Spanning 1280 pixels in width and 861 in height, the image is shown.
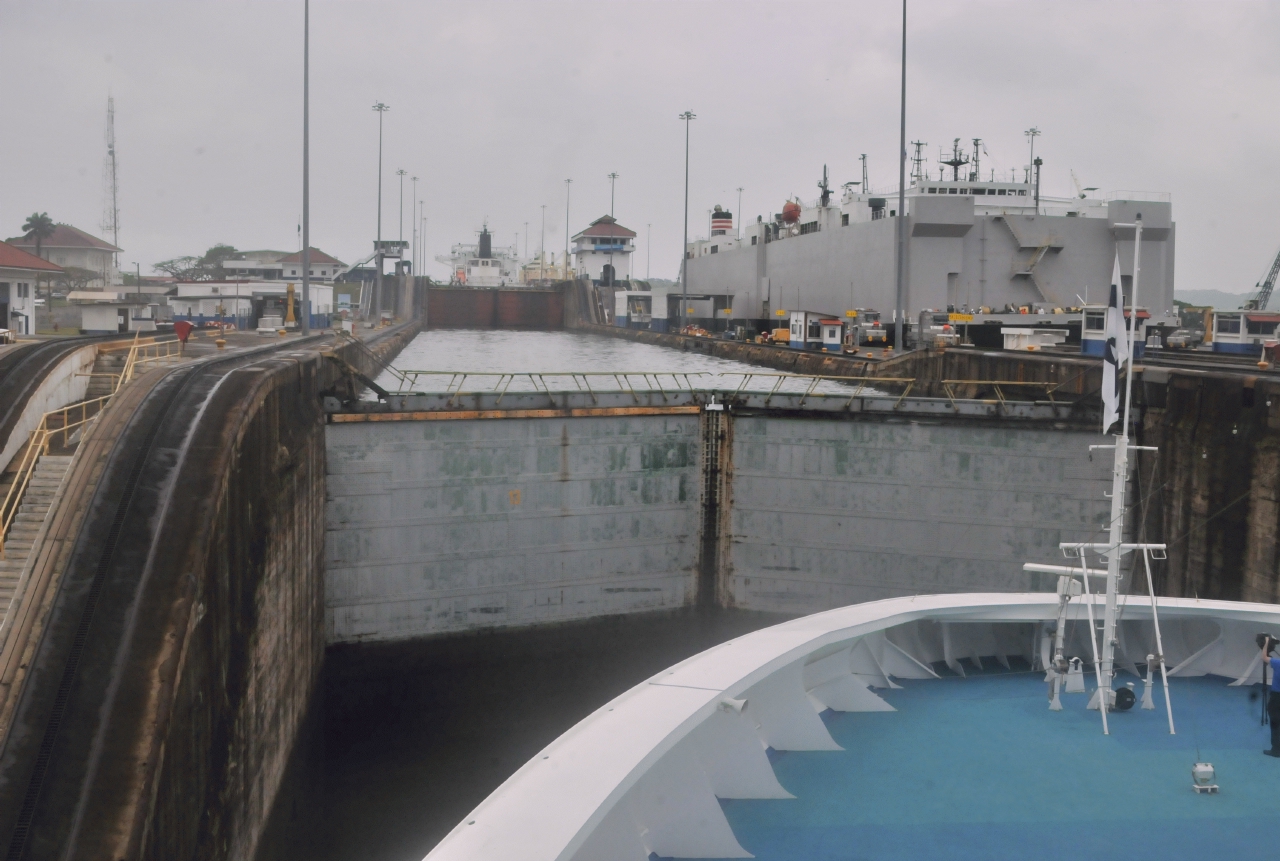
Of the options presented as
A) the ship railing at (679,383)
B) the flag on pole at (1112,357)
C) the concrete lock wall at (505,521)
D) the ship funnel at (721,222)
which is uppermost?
the ship funnel at (721,222)

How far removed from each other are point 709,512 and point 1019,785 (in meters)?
13.0

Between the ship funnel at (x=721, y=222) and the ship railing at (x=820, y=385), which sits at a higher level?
the ship funnel at (x=721, y=222)

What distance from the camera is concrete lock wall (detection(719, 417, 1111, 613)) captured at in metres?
18.8

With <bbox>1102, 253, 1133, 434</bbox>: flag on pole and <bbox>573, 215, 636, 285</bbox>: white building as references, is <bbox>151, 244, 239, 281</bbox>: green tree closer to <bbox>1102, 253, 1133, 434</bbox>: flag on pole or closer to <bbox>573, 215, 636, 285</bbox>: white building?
<bbox>573, 215, 636, 285</bbox>: white building

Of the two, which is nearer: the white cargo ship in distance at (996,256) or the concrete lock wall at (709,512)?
the concrete lock wall at (709,512)

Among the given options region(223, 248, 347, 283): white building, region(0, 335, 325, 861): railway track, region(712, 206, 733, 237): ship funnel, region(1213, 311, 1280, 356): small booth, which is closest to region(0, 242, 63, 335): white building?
region(0, 335, 325, 861): railway track

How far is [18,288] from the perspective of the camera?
32.4m

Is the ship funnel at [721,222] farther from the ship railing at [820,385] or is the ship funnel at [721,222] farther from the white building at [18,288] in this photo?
the white building at [18,288]

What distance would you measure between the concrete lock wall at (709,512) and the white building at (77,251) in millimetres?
81416

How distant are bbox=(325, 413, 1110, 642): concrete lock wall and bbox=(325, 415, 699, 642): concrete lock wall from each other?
0.03 m

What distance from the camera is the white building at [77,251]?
90.0 meters

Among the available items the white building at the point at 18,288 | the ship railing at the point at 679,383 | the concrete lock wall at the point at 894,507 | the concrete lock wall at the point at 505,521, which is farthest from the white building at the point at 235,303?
the concrete lock wall at the point at 894,507

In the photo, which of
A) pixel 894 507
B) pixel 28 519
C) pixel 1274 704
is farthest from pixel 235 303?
pixel 1274 704

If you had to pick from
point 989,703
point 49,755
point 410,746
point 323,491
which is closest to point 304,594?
point 323,491
